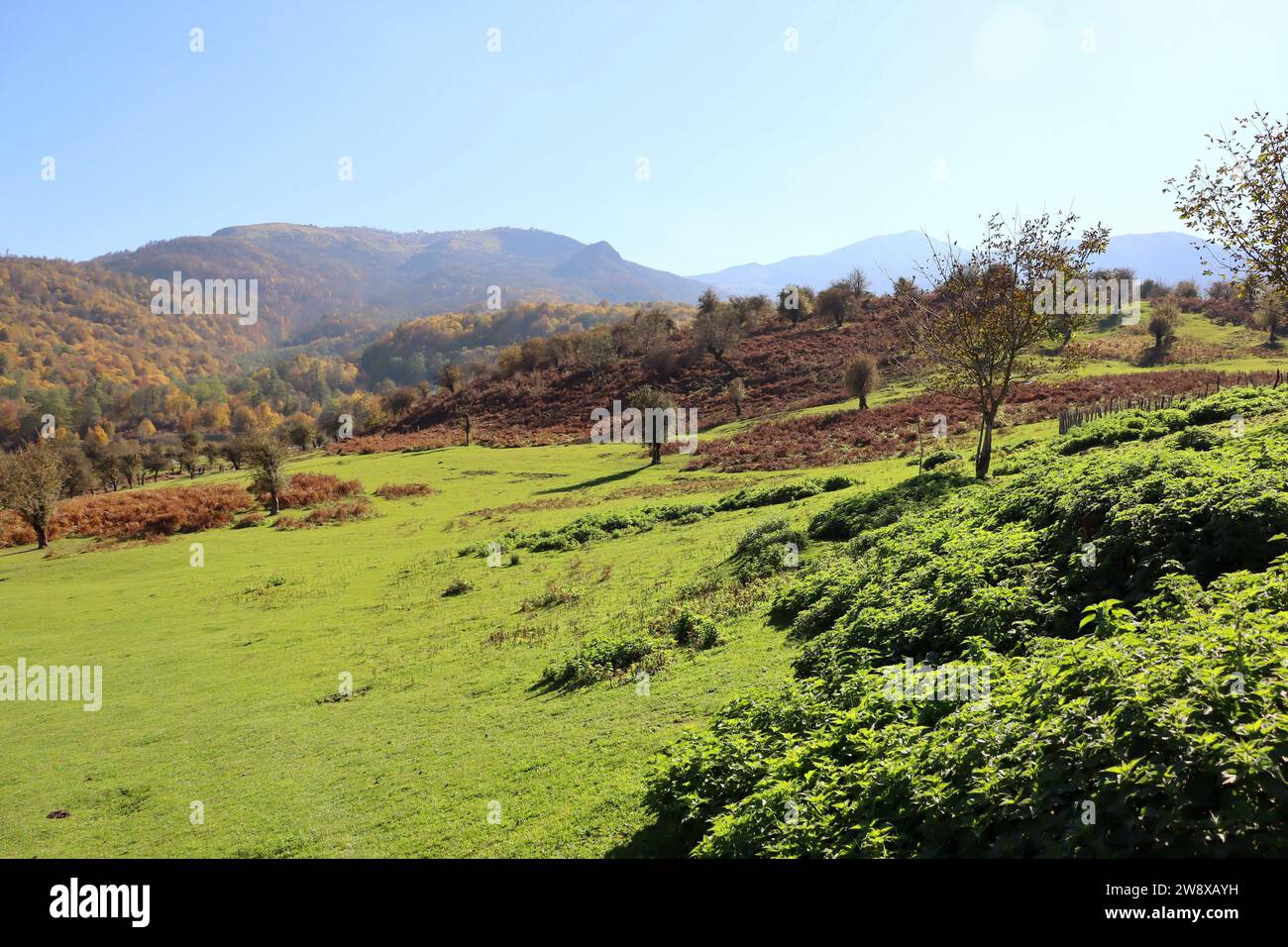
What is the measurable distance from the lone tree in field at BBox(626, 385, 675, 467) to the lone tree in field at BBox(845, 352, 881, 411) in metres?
21.2

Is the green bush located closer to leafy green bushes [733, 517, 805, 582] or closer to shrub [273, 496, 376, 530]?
leafy green bushes [733, 517, 805, 582]

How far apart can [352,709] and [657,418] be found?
55.1 meters

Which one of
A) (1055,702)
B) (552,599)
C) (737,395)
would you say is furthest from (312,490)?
(1055,702)

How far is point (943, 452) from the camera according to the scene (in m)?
38.0

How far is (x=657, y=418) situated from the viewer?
70688 millimetres

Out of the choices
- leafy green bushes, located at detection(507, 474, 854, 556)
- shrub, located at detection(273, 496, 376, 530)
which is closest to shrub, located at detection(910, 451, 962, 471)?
leafy green bushes, located at detection(507, 474, 854, 556)

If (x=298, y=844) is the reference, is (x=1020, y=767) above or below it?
above

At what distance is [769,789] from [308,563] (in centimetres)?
3879

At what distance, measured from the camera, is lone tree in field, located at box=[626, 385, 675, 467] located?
7006cm
